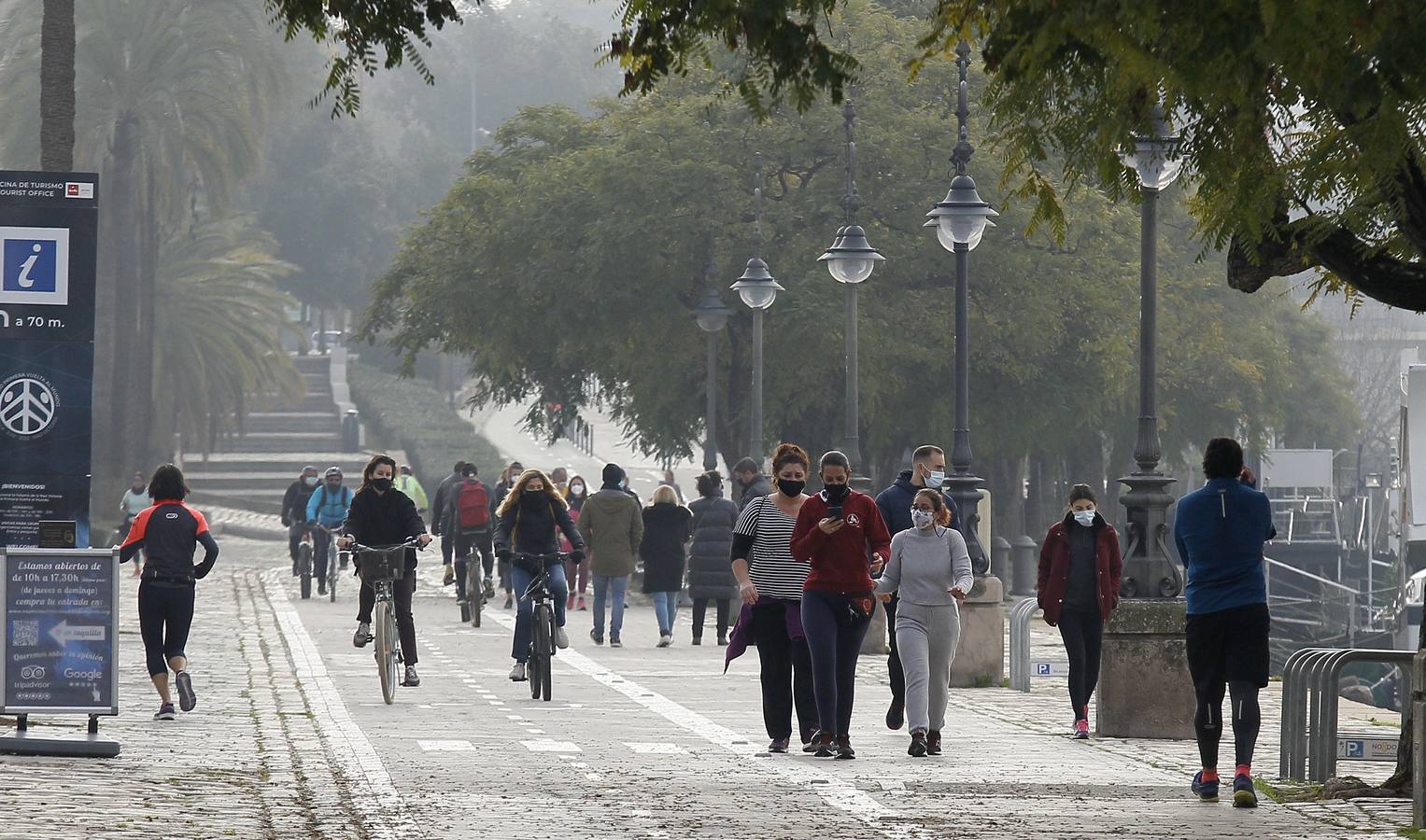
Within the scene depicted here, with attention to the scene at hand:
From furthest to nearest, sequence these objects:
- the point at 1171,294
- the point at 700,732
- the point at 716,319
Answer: the point at 1171,294
the point at 716,319
the point at 700,732

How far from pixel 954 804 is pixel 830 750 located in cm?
216

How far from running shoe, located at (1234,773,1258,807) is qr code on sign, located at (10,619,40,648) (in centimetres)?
599

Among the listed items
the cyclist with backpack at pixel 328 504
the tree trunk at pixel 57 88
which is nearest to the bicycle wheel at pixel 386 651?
the tree trunk at pixel 57 88

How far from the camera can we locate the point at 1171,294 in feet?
139

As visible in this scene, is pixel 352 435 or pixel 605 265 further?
pixel 352 435

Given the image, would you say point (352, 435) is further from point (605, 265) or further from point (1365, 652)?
point (1365, 652)

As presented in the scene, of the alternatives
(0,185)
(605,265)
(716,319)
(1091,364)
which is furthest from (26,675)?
(1091,364)

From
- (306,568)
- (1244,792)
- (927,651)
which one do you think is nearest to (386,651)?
(927,651)

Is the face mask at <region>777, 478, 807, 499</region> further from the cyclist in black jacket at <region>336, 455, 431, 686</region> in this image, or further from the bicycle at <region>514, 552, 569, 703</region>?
the cyclist in black jacket at <region>336, 455, 431, 686</region>

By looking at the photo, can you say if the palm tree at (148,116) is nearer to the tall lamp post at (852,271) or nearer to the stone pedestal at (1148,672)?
the tall lamp post at (852,271)

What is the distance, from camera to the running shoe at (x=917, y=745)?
509 inches

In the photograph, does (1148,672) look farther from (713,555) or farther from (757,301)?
(757,301)

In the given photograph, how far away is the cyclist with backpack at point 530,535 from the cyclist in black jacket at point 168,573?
10.6ft

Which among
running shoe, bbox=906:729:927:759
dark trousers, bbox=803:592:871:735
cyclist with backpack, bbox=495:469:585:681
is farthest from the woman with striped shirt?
cyclist with backpack, bbox=495:469:585:681
